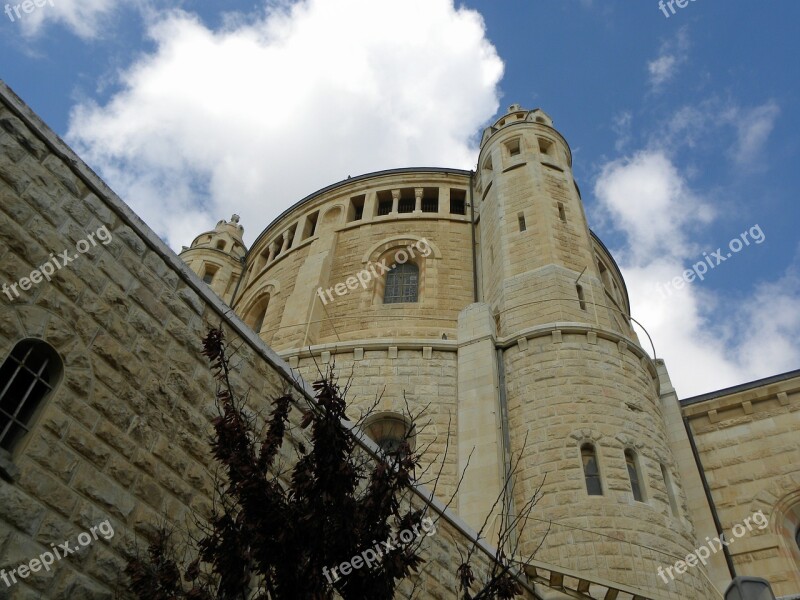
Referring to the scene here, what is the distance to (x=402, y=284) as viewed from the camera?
20.2 meters

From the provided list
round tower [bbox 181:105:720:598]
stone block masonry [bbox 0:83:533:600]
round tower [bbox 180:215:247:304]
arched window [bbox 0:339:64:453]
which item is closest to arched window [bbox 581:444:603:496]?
round tower [bbox 181:105:720:598]

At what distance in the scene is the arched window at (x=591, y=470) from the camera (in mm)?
11516

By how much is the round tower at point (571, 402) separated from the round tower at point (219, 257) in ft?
41.5

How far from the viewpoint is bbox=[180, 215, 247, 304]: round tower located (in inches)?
1115

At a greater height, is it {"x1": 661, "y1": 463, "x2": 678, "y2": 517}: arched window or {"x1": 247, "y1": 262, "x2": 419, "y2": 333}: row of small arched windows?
{"x1": 247, "y1": 262, "x2": 419, "y2": 333}: row of small arched windows
